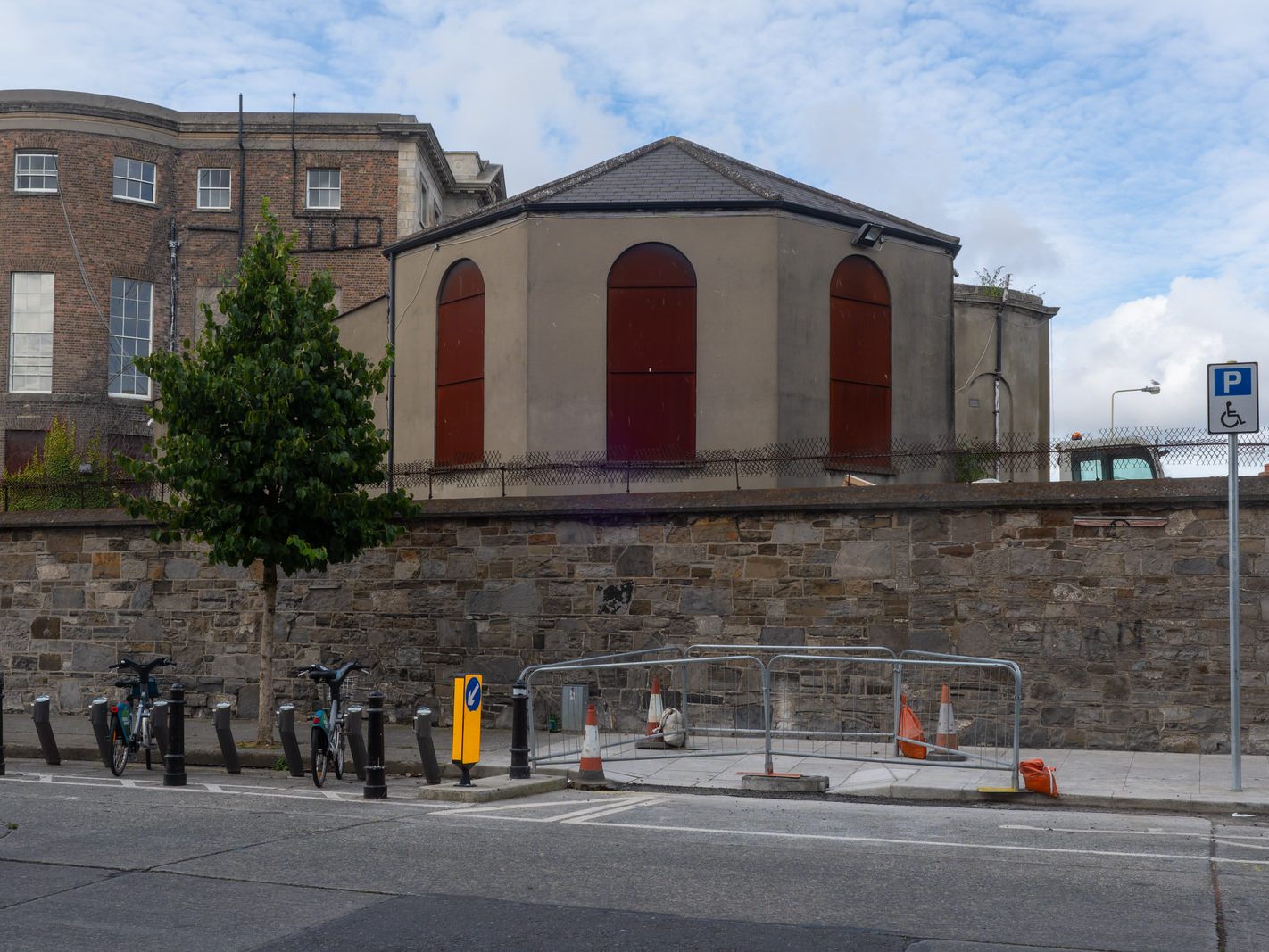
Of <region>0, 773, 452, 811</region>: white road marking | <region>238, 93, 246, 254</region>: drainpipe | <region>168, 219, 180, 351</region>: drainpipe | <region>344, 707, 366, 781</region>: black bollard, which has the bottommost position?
<region>0, 773, 452, 811</region>: white road marking

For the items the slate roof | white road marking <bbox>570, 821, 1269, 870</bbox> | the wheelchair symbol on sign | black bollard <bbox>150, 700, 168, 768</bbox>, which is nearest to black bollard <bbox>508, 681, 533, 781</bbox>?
white road marking <bbox>570, 821, 1269, 870</bbox>

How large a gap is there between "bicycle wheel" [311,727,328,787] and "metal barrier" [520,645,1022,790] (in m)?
2.07

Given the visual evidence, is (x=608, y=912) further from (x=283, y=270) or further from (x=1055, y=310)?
(x=1055, y=310)

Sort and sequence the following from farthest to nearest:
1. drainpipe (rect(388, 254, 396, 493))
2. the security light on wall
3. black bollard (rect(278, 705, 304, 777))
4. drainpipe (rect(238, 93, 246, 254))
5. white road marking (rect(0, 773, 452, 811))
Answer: drainpipe (rect(238, 93, 246, 254)) < drainpipe (rect(388, 254, 396, 493)) < the security light on wall < black bollard (rect(278, 705, 304, 777)) < white road marking (rect(0, 773, 452, 811))

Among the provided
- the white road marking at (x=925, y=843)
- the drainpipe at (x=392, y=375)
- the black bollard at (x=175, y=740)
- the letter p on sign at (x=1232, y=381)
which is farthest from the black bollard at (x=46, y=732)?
the letter p on sign at (x=1232, y=381)

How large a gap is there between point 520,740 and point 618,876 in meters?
4.28

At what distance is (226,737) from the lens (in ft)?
40.7

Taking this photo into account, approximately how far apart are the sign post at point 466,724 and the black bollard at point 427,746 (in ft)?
1.45

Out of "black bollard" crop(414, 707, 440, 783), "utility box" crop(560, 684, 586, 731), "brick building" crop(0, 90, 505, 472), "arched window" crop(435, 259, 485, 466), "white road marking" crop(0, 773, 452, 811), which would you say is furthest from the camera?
"brick building" crop(0, 90, 505, 472)

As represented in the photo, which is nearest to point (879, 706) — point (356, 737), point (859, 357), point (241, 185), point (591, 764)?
point (591, 764)

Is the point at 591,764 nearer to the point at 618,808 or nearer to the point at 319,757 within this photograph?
the point at 618,808

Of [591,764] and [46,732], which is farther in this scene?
[46,732]

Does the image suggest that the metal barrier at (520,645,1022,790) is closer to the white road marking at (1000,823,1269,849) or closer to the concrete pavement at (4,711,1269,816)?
the concrete pavement at (4,711,1269,816)

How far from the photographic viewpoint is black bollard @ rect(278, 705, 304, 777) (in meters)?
11.7
